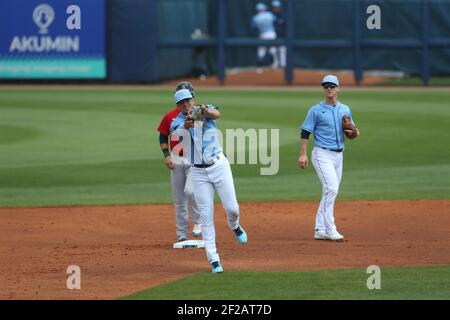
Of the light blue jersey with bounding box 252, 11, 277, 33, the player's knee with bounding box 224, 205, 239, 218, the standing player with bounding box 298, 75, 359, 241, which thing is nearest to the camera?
the player's knee with bounding box 224, 205, 239, 218

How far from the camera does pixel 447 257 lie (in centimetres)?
1170

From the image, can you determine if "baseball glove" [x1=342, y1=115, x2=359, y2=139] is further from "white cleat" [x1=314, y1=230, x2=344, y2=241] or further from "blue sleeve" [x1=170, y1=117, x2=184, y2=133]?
"blue sleeve" [x1=170, y1=117, x2=184, y2=133]

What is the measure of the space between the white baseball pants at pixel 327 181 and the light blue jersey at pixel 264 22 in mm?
23513

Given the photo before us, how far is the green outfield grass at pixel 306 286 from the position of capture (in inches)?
380

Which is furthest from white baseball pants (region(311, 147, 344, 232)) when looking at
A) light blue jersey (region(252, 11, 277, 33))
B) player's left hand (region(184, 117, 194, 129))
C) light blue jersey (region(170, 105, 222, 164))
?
light blue jersey (region(252, 11, 277, 33))

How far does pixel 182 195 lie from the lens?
41.5ft

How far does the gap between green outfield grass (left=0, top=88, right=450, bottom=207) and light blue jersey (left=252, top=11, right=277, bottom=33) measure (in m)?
3.55

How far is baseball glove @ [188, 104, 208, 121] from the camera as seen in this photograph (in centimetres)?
1049

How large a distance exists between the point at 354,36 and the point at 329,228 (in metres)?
21.2

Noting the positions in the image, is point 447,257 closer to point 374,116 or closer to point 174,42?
point 374,116

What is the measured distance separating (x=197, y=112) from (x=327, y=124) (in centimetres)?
266
